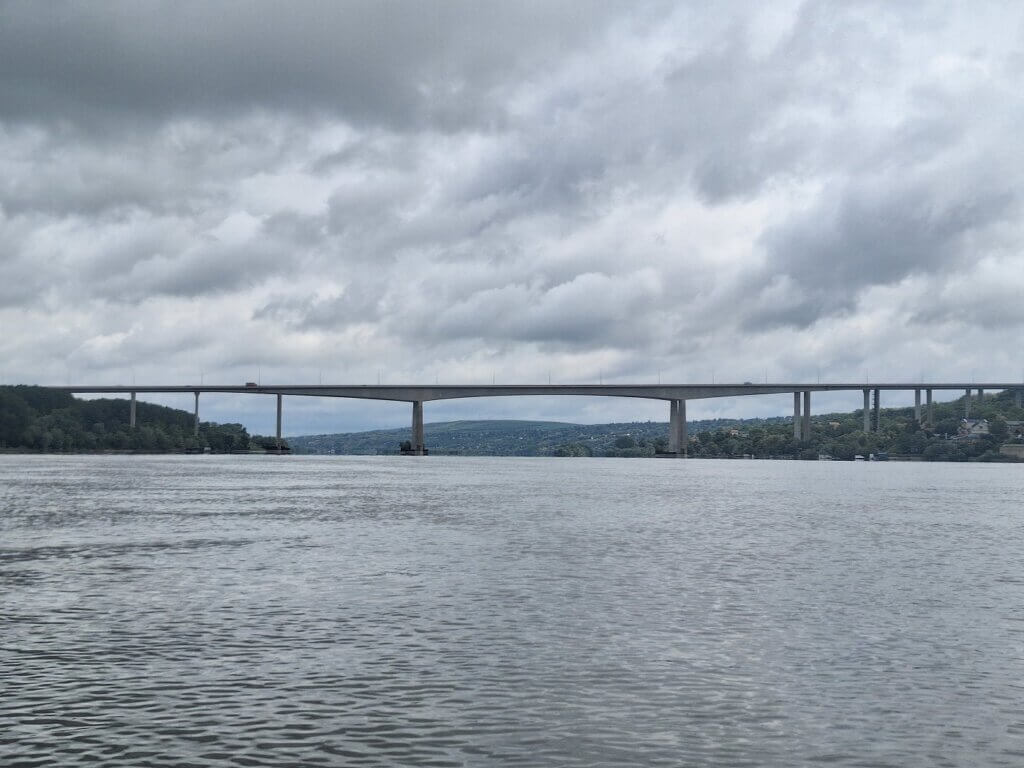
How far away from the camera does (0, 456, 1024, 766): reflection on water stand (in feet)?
50.0

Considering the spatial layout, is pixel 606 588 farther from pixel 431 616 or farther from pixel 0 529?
pixel 0 529

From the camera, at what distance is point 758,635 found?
77.4 ft

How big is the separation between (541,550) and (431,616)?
54.8 ft

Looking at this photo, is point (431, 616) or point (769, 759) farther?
point (431, 616)

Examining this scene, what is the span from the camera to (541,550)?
138 feet

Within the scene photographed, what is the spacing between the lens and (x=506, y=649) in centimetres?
2177

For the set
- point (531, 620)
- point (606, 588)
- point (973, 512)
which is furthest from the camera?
point (973, 512)

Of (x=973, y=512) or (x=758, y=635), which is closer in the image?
(x=758, y=635)

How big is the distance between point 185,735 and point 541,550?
2740 centimetres

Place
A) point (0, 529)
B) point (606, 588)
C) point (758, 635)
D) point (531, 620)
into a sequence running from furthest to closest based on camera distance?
point (0, 529) → point (606, 588) → point (531, 620) → point (758, 635)

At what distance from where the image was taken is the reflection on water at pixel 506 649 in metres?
15.2

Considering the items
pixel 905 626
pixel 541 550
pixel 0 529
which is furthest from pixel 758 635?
pixel 0 529

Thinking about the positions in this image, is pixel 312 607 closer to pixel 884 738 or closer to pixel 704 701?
pixel 704 701

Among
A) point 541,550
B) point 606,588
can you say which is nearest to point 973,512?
point 541,550
